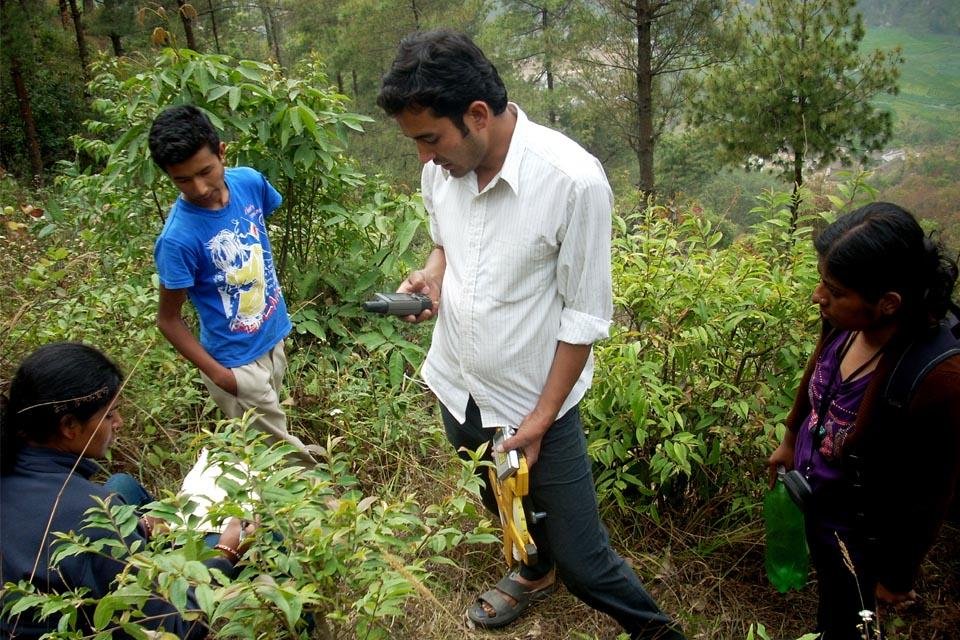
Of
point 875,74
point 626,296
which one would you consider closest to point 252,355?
point 626,296

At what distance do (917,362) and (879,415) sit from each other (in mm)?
136

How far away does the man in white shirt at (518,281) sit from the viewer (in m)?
1.51

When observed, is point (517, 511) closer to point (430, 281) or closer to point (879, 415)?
point (430, 281)

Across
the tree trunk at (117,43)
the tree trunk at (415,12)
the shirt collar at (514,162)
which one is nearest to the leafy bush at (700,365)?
the shirt collar at (514,162)

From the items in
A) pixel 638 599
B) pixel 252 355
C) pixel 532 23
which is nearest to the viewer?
pixel 638 599

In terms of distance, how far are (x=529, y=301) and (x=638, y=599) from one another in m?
0.89

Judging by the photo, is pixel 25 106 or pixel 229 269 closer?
Answer: pixel 229 269

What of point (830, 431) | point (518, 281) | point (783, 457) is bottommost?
point (783, 457)

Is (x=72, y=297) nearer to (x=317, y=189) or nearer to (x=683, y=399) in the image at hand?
(x=317, y=189)

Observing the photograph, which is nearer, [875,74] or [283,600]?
[283,600]

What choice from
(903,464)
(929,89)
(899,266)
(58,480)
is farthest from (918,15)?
(58,480)

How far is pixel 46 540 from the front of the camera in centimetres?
138

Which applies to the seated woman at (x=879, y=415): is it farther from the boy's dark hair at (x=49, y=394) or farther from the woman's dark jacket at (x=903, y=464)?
the boy's dark hair at (x=49, y=394)

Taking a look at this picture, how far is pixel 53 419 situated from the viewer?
1540 mm
